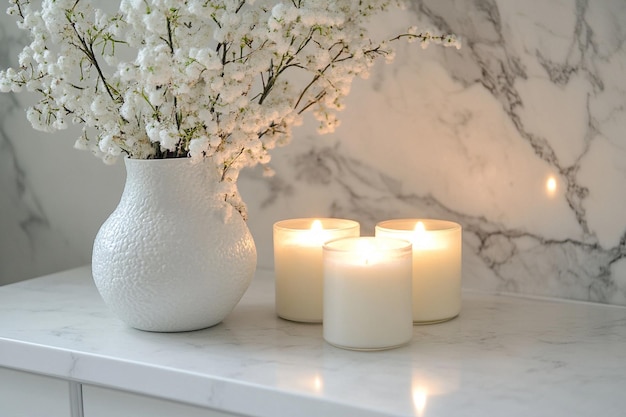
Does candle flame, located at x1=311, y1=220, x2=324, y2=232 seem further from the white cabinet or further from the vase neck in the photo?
the white cabinet

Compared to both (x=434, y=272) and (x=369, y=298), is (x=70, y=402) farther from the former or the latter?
(x=434, y=272)

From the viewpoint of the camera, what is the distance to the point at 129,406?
934 millimetres

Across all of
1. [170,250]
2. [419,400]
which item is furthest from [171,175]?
[419,400]

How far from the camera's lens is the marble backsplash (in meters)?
1.10

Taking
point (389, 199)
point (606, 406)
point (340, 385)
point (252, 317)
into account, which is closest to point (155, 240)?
point (252, 317)

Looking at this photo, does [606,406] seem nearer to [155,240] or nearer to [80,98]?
[155,240]

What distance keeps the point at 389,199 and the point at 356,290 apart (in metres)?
0.36

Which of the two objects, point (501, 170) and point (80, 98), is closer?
point (80, 98)

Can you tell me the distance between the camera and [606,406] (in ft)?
2.52

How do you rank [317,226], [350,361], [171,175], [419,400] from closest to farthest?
[419,400], [350,361], [171,175], [317,226]

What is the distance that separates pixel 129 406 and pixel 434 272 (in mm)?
426

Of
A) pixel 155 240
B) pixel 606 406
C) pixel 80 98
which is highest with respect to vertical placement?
pixel 80 98

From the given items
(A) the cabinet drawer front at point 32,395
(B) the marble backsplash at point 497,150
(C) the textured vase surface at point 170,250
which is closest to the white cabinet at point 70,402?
(A) the cabinet drawer front at point 32,395

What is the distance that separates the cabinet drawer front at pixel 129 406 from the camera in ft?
2.91
